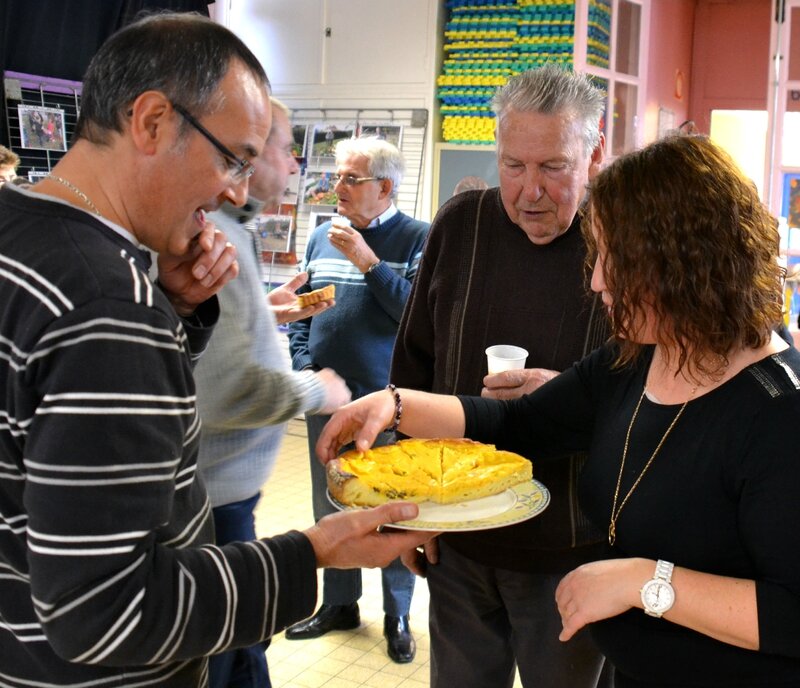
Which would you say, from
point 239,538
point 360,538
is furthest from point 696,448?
point 239,538

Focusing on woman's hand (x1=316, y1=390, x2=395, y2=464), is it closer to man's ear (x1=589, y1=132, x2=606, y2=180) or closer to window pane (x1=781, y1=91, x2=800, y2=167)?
man's ear (x1=589, y1=132, x2=606, y2=180)

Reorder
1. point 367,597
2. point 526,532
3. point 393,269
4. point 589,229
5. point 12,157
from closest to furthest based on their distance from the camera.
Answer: point 589,229 < point 526,532 < point 393,269 < point 367,597 < point 12,157

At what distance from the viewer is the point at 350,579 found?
11.8 feet

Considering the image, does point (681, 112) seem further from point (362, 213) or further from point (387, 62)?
point (362, 213)

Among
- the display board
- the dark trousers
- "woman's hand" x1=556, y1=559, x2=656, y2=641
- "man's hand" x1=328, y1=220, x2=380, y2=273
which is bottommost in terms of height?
the dark trousers

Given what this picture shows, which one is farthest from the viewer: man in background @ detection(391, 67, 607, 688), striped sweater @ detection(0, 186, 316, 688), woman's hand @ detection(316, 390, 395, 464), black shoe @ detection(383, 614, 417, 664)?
black shoe @ detection(383, 614, 417, 664)

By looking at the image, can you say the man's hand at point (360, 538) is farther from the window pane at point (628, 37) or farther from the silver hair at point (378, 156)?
the window pane at point (628, 37)

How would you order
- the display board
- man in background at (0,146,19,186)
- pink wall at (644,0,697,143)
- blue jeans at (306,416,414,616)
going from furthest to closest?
1. pink wall at (644,0,697,143)
2. the display board
3. man in background at (0,146,19,186)
4. blue jeans at (306,416,414,616)

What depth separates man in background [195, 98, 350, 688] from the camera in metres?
1.98

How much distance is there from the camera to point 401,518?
1384mm

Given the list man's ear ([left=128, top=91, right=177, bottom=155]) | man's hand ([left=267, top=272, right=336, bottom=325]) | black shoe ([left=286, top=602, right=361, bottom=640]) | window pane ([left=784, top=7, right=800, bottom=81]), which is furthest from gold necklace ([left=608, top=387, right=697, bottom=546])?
window pane ([left=784, top=7, right=800, bottom=81])

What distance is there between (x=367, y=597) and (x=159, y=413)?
121 inches

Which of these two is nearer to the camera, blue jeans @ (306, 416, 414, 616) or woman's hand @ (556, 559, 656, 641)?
woman's hand @ (556, 559, 656, 641)

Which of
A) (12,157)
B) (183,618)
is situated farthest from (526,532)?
(12,157)
